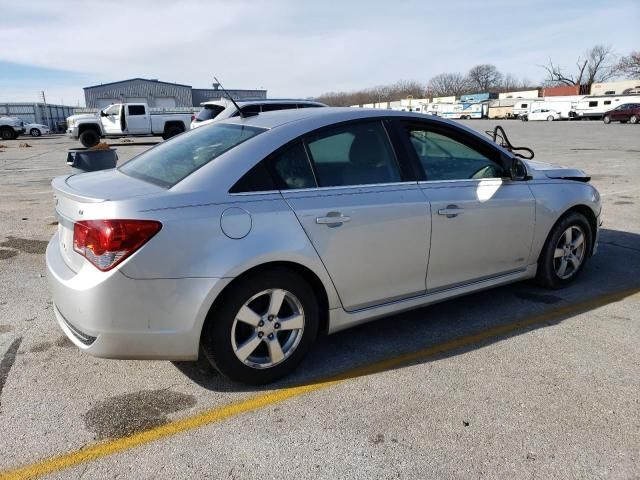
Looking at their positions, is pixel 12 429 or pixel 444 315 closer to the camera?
pixel 12 429

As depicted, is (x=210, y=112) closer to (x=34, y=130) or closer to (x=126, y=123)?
(x=126, y=123)

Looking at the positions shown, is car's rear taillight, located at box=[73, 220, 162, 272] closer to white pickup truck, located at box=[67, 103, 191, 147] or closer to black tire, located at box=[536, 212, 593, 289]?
black tire, located at box=[536, 212, 593, 289]

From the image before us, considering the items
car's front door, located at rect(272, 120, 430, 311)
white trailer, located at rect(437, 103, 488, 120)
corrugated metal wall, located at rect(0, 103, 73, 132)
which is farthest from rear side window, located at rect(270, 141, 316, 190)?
white trailer, located at rect(437, 103, 488, 120)

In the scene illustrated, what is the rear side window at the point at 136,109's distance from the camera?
25938 mm

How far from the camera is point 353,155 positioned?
342 cm

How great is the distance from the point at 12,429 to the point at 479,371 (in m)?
2.61

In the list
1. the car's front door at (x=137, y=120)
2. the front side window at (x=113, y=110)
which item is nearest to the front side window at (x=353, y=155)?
the car's front door at (x=137, y=120)

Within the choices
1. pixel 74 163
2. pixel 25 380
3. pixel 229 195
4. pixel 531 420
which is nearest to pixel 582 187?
pixel 531 420

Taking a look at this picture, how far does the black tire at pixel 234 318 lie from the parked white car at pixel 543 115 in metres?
58.1

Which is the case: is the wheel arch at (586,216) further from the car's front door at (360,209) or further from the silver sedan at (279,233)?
the car's front door at (360,209)

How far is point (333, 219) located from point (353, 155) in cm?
56

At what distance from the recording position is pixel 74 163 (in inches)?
244

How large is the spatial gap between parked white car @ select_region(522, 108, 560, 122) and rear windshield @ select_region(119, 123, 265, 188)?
57.7 metres

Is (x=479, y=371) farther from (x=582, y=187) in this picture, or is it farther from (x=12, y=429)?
(x=12, y=429)
